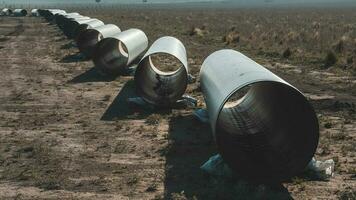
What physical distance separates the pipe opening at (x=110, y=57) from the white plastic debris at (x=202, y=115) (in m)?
9.56

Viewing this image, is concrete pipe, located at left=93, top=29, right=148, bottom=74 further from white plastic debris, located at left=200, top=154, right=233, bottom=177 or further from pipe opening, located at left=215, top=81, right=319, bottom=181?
white plastic debris, located at left=200, top=154, right=233, bottom=177

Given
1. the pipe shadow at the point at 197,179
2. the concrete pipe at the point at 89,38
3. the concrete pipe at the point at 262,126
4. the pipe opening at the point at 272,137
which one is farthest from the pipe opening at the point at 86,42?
the pipe opening at the point at 272,137

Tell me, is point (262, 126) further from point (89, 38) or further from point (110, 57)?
point (89, 38)

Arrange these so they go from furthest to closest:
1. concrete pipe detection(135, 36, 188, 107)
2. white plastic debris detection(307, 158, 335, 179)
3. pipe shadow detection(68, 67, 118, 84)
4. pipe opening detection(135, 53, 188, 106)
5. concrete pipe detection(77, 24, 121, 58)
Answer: concrete pipe detection(77, 24, 121, 58) → pipe shadow detection(68, 67, 118, 84) → pipe opening detection(135, 53, 188, 106) → concrete pipe detection(135, 36, 188, 107) → white plastic debris detection(307, 158, 335, 179)

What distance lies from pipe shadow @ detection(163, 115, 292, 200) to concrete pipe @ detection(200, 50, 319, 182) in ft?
1.17

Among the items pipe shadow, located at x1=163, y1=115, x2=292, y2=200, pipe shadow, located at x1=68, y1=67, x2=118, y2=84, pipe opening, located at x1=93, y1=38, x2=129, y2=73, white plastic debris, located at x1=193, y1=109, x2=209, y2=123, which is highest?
pipe shadow, located at x1=163, y1=115, x2=292, y2=200

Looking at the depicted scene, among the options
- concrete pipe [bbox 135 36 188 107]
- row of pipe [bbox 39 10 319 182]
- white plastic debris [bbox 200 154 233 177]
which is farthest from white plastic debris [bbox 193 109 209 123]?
white plastic debris [bbox 200 154 233 177]

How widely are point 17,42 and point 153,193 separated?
131ft

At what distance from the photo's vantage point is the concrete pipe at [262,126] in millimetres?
10570

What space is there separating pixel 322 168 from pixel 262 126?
2.02m

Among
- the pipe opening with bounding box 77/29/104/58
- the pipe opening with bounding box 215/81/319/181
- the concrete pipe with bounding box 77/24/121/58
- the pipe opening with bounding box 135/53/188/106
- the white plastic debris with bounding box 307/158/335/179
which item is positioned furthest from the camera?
the pipe opening with bounding box 77/29/104/58

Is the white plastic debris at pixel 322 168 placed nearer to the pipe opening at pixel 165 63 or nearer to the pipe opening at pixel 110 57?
the pipe opening at pixel 165 63

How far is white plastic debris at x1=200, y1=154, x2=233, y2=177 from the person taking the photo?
11.4m

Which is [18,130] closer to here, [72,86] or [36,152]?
[36,152]
